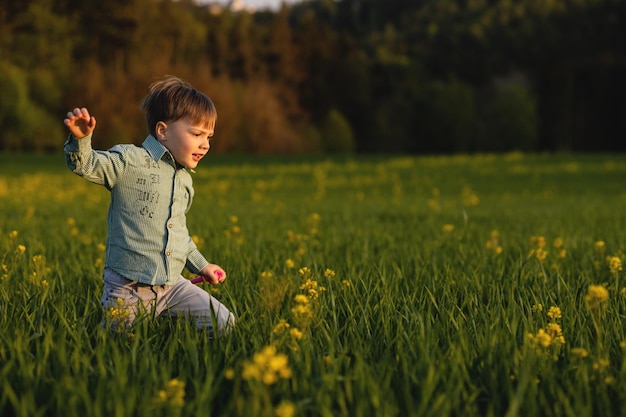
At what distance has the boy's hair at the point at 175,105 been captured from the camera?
3086mm

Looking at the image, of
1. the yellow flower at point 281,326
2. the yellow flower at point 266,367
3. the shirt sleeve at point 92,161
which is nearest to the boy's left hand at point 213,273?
the shirt sleeve at point 92,161

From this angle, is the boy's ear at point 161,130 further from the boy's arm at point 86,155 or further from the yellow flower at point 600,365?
the yellow flower at point 600,365

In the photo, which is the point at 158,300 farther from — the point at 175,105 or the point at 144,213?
the point at 175,105

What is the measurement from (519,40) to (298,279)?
105 m

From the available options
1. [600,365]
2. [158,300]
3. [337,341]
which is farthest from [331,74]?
[600,365]

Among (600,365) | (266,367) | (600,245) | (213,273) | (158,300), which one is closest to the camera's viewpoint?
(266,367)

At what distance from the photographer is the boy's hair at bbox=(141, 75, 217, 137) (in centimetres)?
309

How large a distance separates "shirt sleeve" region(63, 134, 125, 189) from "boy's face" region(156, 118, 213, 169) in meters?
0.22

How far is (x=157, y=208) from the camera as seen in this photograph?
10.2 feet

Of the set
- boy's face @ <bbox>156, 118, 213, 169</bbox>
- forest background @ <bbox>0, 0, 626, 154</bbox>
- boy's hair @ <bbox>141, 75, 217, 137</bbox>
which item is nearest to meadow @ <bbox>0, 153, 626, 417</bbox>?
boy's face @ <bbox>156, 118, 213, 169</bbox>

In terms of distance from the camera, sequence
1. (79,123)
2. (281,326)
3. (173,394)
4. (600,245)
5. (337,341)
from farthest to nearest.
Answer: (600,245) → (79,123) → (337,341) → (281,326) → (173,394)

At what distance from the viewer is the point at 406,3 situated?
5595 inches

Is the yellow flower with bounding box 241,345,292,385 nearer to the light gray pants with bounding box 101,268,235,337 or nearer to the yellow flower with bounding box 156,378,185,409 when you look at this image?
the yellow flower with bounding box 156,378,185,409

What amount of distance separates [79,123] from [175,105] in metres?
0.51
